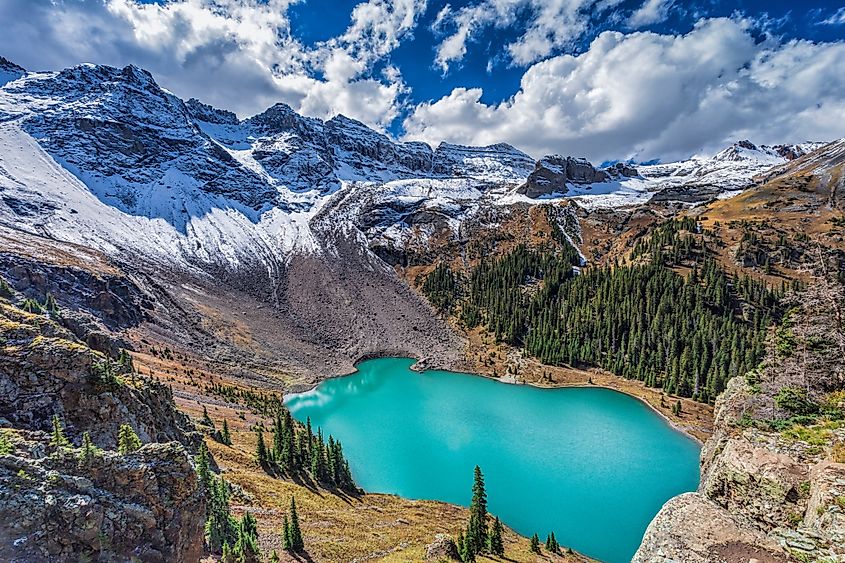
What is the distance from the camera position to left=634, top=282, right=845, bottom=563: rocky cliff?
9.26 m

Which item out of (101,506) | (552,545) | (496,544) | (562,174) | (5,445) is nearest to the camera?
(5,445)

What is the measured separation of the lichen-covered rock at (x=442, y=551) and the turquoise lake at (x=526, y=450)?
38.1 feet

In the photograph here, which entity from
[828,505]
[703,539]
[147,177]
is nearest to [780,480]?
[828,505]

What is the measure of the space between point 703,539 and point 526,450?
3350cm

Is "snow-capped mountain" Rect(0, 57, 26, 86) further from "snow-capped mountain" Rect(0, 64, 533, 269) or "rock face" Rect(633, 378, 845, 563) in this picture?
"rock face" Rect(633, 378, 845, 563)

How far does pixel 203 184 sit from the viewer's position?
409ft

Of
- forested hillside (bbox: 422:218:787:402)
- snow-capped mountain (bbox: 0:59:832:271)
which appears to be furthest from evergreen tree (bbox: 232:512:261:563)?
snow-capped mountain (bbox: 0:59:832:271)

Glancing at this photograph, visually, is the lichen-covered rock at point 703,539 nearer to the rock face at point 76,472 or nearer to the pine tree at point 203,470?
the rock face at point 76,472

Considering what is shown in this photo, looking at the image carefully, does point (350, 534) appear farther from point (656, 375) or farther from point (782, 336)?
point (656, 375)

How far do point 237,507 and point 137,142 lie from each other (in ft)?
443

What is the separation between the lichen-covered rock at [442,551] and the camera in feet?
65.4

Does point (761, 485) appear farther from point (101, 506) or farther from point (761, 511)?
point (101, 506)

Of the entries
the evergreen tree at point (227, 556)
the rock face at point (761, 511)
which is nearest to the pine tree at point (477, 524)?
the evergreen tree at point (227, 556)

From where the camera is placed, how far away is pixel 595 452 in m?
41.1
